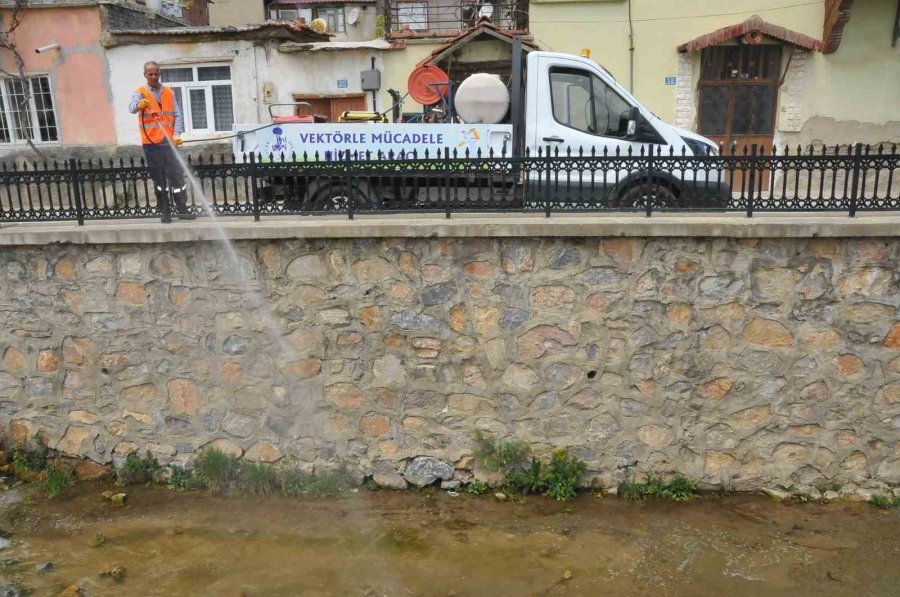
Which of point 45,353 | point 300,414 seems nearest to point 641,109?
point 300,414

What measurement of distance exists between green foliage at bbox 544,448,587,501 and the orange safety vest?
4680mm

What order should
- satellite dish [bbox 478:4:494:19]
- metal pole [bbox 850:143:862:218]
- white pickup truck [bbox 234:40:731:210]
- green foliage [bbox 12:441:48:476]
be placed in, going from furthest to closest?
satellite dish [bbox 478:4:494:19] → green foliage [bbox 12:441:48:476] → white pickup truck [bbox 234:40:731:210] → metal pole [bbox 850:143:862:218]

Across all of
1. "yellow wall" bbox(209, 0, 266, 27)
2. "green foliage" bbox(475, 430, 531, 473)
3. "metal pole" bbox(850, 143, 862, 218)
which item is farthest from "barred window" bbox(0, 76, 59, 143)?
"metal pole" bbox(850, 143, 862, 218)

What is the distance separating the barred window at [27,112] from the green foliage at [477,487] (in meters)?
14.3

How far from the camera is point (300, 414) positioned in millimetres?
6129

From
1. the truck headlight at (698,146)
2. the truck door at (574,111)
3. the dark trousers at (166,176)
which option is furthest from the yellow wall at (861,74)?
the dark trousers at (166,176)

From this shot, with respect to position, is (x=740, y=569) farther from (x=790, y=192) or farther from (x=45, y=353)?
(x=45, y=353)

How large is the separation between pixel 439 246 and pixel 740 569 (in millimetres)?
3206

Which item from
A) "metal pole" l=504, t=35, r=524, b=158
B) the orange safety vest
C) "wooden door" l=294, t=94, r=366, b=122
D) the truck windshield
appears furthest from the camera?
"wooden door" l=294, t=94, r=366, b=122

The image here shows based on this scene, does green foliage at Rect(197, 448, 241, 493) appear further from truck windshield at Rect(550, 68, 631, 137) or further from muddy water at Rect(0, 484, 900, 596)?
truck windshield at Rect(550, 68, 631, 137)

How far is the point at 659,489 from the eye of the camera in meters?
5.89

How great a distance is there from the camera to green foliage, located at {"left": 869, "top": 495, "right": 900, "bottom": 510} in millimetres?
5668

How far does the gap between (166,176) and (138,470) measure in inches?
102

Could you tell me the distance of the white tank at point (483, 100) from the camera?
7.70 m
